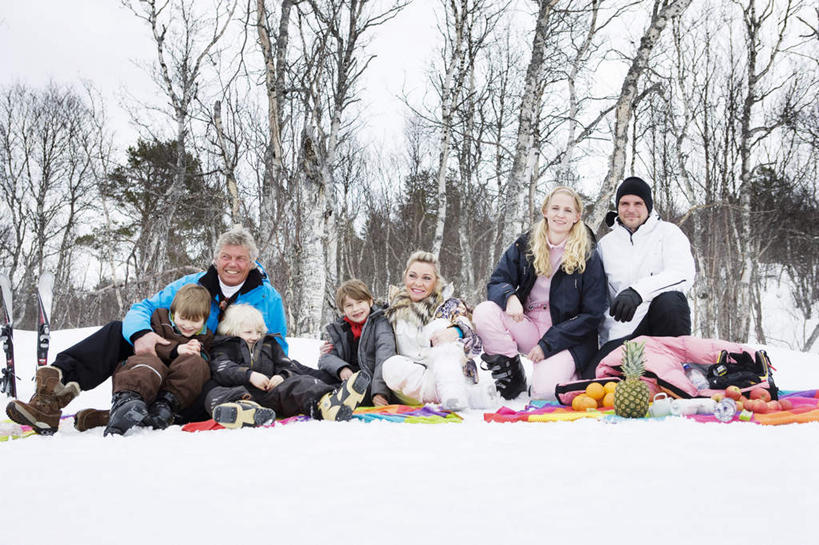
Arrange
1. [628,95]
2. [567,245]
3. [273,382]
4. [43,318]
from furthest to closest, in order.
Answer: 1. [628,95]
2. [43,318]
3. [567,245]
4. [273,382]

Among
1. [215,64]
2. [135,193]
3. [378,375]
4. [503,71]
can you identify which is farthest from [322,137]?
[135,193]

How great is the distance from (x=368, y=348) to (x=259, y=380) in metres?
0.77

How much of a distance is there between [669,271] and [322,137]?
6.18 metres

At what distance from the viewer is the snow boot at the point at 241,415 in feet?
8.23

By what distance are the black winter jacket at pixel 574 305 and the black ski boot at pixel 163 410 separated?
80.3 inches

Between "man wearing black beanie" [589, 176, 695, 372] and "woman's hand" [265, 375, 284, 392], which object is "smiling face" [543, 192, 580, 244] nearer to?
"man wearing black beanie" [589, 176, 695, 372]

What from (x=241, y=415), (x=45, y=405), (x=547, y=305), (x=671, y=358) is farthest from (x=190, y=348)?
(x=671, y=358)

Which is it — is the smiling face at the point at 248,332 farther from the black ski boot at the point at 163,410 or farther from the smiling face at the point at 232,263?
the black ski boot at the point at 163,410

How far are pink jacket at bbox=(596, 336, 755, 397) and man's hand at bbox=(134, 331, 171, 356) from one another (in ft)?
8.24

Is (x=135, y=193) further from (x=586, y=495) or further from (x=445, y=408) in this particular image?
(x=586, y=495)

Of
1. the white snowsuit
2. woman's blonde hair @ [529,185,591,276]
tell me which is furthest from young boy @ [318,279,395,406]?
woman's blonde hair @ [529,185,591,276]

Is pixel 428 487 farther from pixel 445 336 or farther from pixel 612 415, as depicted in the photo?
pixel 445 336

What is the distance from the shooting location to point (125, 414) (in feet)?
7.92

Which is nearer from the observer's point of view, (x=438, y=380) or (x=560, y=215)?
(x=438, y=380)
